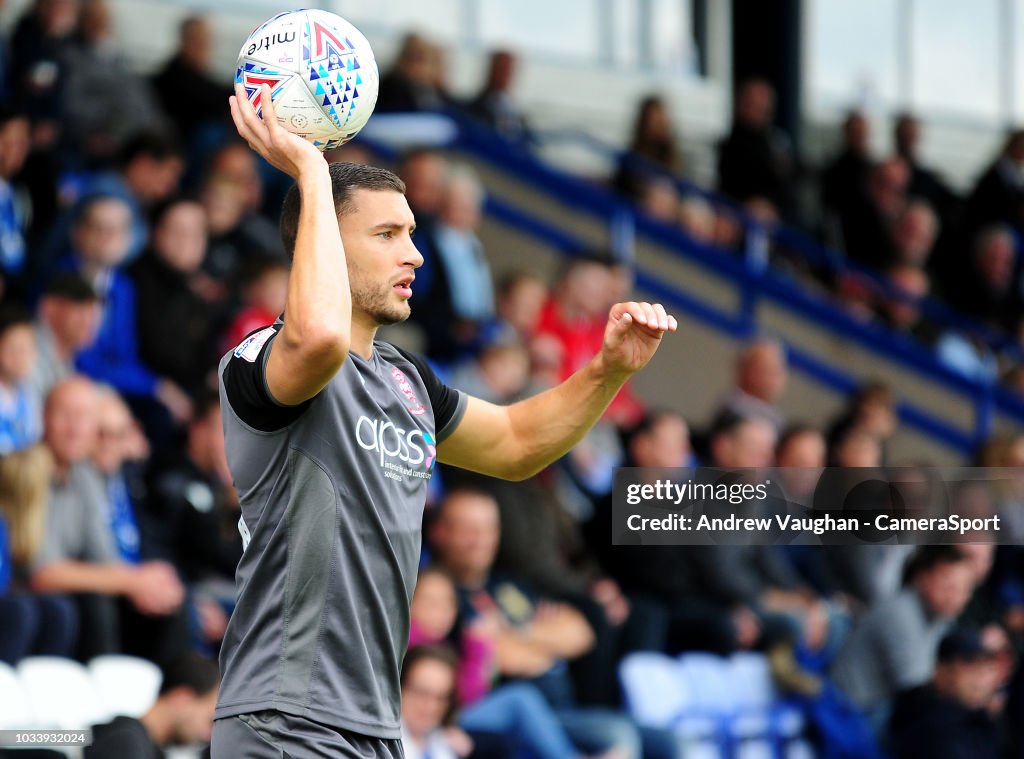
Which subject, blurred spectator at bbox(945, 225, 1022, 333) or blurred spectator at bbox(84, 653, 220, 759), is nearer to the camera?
blurred spectator at bbox(84, 653, 220, 759)

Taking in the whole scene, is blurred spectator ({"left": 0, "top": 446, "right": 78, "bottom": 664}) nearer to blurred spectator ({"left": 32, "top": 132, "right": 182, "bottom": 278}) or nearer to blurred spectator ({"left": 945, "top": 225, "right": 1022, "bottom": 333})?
blurred spectator ({"left": 32, "top": 132, "right": 182, "bottom": 278})

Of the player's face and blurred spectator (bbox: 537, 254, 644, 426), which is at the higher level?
the player's face

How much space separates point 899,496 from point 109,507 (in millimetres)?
4678

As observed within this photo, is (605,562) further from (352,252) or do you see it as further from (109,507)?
(352,252)

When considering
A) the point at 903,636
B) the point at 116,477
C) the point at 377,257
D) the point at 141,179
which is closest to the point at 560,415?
the point at 377,257

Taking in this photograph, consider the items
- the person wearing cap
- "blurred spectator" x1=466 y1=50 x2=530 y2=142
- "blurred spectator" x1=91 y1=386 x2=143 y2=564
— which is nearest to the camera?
"blurred spectator" x1=91 y1=386 x2=143 y2=564

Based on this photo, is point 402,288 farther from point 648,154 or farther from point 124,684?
point 648,154

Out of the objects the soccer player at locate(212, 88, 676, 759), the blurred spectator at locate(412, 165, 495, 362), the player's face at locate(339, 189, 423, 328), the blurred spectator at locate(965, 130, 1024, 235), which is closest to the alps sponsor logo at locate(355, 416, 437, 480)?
the soccer player at locate(212, 88, 676, 759)

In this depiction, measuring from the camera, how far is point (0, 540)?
21.5ft

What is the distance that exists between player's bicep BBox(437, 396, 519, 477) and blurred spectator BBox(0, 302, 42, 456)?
3.39 meters

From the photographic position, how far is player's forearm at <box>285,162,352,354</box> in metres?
3.58

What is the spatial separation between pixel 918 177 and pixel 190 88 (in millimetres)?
7378

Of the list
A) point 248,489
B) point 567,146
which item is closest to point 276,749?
point 248,489

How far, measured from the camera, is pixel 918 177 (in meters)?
15.3
